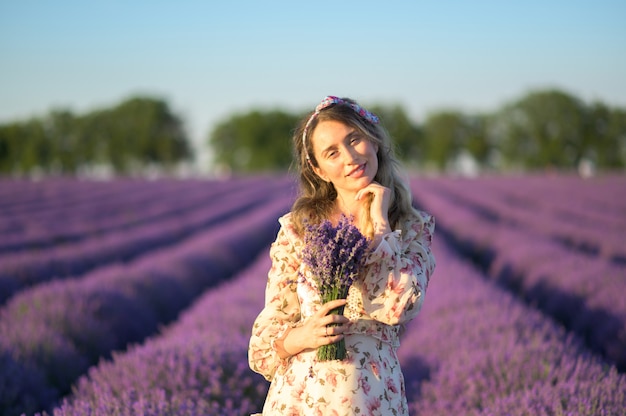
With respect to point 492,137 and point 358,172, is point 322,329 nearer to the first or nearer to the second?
point 358,172

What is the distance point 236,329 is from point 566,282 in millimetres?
2984

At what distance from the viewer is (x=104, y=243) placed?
8.72 metres

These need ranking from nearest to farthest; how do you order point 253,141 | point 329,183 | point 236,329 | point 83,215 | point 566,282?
1. point 329,183
2. point 236,329
3. point 566,282
4. point 83,215
5. point 253,141

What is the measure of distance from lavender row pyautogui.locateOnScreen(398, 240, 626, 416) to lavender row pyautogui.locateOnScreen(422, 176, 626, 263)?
382 cm

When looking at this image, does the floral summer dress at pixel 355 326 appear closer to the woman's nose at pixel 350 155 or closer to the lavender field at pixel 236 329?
the woman's nose at pixel 350 155

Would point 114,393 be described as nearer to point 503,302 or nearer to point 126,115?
point 503,302

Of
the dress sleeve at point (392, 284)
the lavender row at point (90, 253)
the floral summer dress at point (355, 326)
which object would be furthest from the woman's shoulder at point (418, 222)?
the lavender row at point (90, 253)

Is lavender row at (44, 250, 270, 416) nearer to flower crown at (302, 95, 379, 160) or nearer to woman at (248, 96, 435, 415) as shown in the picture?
woman at (248, 96, 435, 415)

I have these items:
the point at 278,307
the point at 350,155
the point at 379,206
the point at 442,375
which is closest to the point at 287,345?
the point at 278,307

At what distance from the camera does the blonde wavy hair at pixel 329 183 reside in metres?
1.75

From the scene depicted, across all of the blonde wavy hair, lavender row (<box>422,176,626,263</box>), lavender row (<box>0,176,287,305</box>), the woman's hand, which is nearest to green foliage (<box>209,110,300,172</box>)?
lavender row (<box>422,176,626,263</box>)

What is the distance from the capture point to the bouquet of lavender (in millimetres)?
1467

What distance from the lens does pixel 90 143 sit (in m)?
60.5

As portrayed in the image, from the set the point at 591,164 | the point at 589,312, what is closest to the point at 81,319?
the point at 589,312
